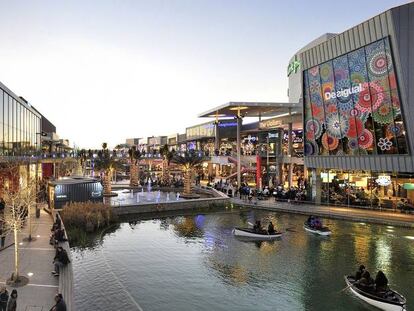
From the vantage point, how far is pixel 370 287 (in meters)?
17.0

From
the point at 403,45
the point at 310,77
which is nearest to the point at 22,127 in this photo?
the point at 310,77

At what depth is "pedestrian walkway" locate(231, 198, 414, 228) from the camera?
33750 mm

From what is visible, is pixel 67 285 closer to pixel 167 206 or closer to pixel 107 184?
pixel 167 206

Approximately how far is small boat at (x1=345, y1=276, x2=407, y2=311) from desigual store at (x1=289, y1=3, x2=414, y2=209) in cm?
2145

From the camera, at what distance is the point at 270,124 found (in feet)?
216

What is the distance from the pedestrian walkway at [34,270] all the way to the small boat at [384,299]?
12740 mm

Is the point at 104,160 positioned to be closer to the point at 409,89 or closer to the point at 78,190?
the point at 78,190

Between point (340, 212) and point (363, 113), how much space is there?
10.1 m

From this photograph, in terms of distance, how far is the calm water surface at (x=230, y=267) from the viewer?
17094 millimetres

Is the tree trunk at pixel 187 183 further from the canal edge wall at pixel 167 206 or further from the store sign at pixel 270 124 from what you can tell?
the store sign at pixel 270 124

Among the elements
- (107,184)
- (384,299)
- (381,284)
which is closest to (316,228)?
(381,284)

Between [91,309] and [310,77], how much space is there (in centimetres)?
3711

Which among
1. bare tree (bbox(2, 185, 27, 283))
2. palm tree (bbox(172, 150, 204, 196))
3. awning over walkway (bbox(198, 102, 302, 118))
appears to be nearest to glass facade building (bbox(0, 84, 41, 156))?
bare tree (bbox(2, 185, 27, 283))

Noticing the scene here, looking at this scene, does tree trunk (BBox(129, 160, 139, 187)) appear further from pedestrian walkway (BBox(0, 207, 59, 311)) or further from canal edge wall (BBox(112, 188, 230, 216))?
pedestrian walkway (BBox(0, 207, 59, 311))
